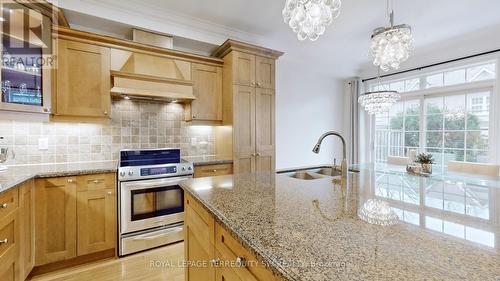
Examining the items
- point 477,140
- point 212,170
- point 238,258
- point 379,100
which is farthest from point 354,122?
point 238,258

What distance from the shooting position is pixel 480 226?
78 centimetres

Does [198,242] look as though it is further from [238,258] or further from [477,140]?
[477,140]

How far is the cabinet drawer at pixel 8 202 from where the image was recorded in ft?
4.66

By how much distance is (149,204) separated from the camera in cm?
231

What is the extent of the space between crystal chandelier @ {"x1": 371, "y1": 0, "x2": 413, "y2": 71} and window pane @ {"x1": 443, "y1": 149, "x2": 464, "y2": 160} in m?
2.54

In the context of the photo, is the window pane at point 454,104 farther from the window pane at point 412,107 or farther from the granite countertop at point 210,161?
the granite countertop at point 210,161

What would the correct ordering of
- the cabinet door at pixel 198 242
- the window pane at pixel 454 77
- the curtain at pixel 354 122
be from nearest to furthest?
the cabinet door at pixel 198 242 → the window pane at pixel 454 77 → the curtain at pixel 354 122

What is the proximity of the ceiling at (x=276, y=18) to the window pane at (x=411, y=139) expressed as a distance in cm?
144

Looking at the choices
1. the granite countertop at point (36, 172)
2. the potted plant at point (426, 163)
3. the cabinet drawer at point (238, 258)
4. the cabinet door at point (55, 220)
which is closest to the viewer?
the cabinet drawer at point (238, 258)

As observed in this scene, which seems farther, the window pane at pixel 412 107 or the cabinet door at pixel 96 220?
the window pane at pixel 412 107

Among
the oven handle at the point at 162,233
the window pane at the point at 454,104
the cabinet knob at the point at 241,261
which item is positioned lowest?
the oven handle at the point at 162,233

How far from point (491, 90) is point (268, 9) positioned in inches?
129

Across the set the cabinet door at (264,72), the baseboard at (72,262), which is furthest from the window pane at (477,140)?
the baseboard at (72,262)

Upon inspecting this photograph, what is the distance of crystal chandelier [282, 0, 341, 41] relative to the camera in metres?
1.31
